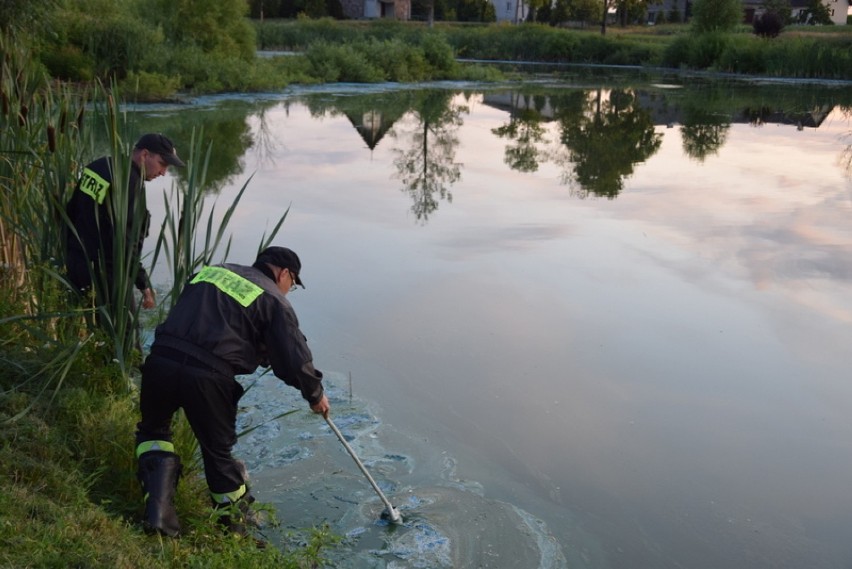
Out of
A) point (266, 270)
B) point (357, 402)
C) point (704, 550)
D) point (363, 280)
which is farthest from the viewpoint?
point (363, 280)

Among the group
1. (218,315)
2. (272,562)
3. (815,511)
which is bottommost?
(815,511)

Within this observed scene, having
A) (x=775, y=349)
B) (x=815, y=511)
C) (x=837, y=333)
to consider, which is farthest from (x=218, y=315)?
(x=837, y=333)

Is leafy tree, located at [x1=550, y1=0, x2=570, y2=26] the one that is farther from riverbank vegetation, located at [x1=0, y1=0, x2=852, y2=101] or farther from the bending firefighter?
the bending firefighter

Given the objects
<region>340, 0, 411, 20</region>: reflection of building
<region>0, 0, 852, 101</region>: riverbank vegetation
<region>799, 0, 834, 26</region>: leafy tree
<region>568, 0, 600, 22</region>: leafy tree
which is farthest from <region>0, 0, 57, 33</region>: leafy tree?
<region>799, 0, 834, 26</region>: leafy tree

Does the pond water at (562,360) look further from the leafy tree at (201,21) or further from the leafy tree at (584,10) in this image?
the leafy tree at (584,10)

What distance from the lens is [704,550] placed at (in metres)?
4.40

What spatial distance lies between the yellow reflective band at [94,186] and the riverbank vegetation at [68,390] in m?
0.15

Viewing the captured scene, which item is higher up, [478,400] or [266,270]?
[266,270]

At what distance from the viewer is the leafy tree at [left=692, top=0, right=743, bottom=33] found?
4350 cm

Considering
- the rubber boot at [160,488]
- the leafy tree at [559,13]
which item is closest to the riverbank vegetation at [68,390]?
the rubber boot at [160,488]

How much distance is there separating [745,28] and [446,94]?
32.8m

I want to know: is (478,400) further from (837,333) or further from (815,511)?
(837,333)

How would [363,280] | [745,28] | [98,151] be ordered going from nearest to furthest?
[363,280] → [98,151] → [745,28]

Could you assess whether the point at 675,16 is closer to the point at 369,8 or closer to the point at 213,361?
the point at 369,8
